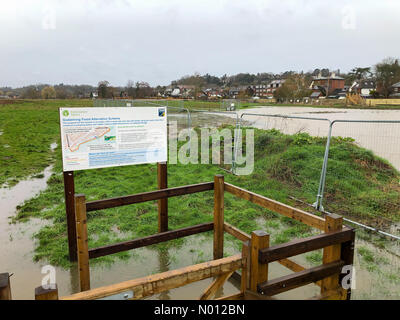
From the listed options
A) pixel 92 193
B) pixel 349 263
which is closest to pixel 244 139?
pixel 92 193

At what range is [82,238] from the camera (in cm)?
348

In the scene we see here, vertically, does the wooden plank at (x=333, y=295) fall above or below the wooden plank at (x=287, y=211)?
below

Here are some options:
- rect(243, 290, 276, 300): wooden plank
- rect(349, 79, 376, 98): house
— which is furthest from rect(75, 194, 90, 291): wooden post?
rect(349, 79, 376, 98): house

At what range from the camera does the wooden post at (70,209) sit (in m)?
4.33

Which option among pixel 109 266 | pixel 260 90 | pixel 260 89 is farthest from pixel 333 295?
pixel 260 89

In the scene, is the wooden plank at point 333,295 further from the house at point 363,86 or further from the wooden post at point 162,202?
the house at point 363,86

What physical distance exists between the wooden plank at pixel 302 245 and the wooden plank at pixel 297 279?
21cm

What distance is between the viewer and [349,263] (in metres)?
2.73

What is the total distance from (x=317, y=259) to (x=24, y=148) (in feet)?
44.0

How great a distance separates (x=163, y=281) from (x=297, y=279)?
108 centimetres

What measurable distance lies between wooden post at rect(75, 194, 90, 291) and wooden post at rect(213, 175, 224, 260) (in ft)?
5.56

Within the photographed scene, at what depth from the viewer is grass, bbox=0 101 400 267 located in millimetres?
5594

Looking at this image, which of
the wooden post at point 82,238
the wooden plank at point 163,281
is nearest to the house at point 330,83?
the wooden post at point 82,238
